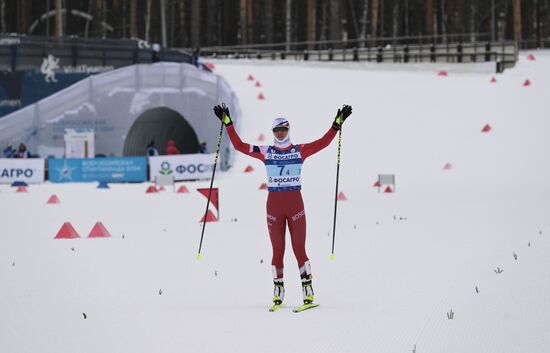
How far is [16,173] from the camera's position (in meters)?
31.9

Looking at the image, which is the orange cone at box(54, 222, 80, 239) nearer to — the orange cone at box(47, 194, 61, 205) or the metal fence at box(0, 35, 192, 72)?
the orange cone at box(47, 194, 61, 205)

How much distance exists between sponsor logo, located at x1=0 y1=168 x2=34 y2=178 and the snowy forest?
3772 cm

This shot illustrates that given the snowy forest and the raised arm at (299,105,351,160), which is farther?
the snowy forest

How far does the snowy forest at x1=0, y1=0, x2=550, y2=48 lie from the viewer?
73.9 m

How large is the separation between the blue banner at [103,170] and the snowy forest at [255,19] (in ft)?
124

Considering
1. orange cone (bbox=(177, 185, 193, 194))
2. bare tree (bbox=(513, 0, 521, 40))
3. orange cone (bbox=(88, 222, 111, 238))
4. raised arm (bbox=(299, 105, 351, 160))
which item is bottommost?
orange cone (bbox=(88, 222, 111, 238))

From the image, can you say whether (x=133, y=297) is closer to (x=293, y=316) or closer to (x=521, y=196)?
(x=293, y=316)

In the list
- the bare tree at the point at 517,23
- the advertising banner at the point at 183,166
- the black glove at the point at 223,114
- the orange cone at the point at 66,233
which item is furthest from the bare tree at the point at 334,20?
the black glove at the point at 223,114

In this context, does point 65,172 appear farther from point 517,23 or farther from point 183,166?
point 517,23

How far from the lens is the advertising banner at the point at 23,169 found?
31.7 meters

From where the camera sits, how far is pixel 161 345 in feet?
27.9

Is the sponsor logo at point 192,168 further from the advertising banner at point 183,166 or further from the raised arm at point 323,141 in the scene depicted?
the raised arm at point 323,141

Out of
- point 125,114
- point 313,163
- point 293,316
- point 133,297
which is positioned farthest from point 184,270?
point 125,114

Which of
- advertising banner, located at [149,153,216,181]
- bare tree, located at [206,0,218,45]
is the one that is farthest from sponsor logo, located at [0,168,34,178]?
bare tree, located at [206,0,218,45]
